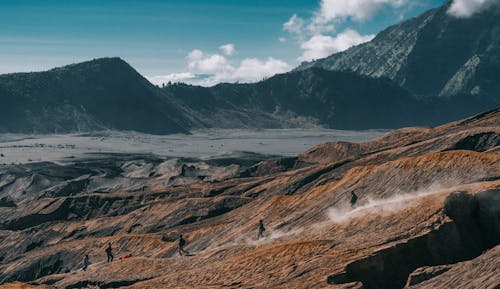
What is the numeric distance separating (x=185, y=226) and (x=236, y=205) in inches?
408

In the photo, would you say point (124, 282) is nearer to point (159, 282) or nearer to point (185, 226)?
point (159, 282)

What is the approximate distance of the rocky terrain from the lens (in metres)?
33.1

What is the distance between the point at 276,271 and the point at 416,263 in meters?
9.46

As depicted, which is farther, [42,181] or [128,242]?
[42,181]

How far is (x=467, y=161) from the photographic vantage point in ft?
163

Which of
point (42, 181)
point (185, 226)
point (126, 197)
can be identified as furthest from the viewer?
point (42, 181)

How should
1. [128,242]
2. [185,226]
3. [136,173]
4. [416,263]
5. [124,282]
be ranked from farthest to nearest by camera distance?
[136,173]
[185,226]
[128,242]
[124,282]
[416,263]

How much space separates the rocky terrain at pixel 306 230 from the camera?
33.1 metres

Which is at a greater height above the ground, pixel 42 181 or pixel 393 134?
pixel 393 134

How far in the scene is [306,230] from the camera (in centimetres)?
4744

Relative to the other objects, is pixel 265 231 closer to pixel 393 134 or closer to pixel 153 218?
pixel 153 218

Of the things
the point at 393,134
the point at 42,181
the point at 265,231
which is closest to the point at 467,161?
the point at 265,231

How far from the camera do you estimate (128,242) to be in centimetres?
7044

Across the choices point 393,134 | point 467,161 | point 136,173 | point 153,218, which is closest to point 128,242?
point 153,218
